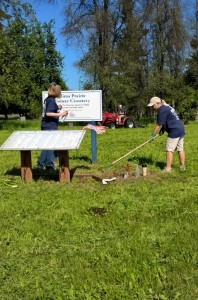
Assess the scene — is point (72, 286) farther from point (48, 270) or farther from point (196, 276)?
point (196, 276)

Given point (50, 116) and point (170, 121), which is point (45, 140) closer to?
point (50, 116)

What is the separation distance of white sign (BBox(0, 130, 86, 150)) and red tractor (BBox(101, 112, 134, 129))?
1615 cm

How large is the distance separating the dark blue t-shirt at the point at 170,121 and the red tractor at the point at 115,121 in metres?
15.7

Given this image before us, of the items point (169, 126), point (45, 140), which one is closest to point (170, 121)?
point (169, 126)

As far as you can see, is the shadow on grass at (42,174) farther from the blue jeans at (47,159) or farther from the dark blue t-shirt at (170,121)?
the dark blue t-shirt at (170,121)

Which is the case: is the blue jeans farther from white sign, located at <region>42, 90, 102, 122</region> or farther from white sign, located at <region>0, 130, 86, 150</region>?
white sign, located at <region>42, 90, 102, 122</region>

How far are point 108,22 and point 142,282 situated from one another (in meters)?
27.1

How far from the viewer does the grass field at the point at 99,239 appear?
10.4 feet

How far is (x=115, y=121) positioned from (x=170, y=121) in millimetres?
15985

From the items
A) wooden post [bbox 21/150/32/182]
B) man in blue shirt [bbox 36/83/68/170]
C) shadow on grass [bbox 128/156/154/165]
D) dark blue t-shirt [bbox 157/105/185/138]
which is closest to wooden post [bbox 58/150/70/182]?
wooden post [bbox 21/150/32/182]

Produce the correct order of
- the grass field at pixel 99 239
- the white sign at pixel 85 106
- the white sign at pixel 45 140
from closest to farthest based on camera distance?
the grass field at pixel 99 239, the white sign at pixel 45 140, the white sign at pixel 85 106

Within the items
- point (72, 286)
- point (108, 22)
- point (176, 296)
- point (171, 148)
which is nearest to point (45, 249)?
point (72, 286)

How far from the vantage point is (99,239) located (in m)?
4.09

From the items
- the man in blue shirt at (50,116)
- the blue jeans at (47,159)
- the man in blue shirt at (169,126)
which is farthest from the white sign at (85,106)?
the man in blue shirt at (169,126)
